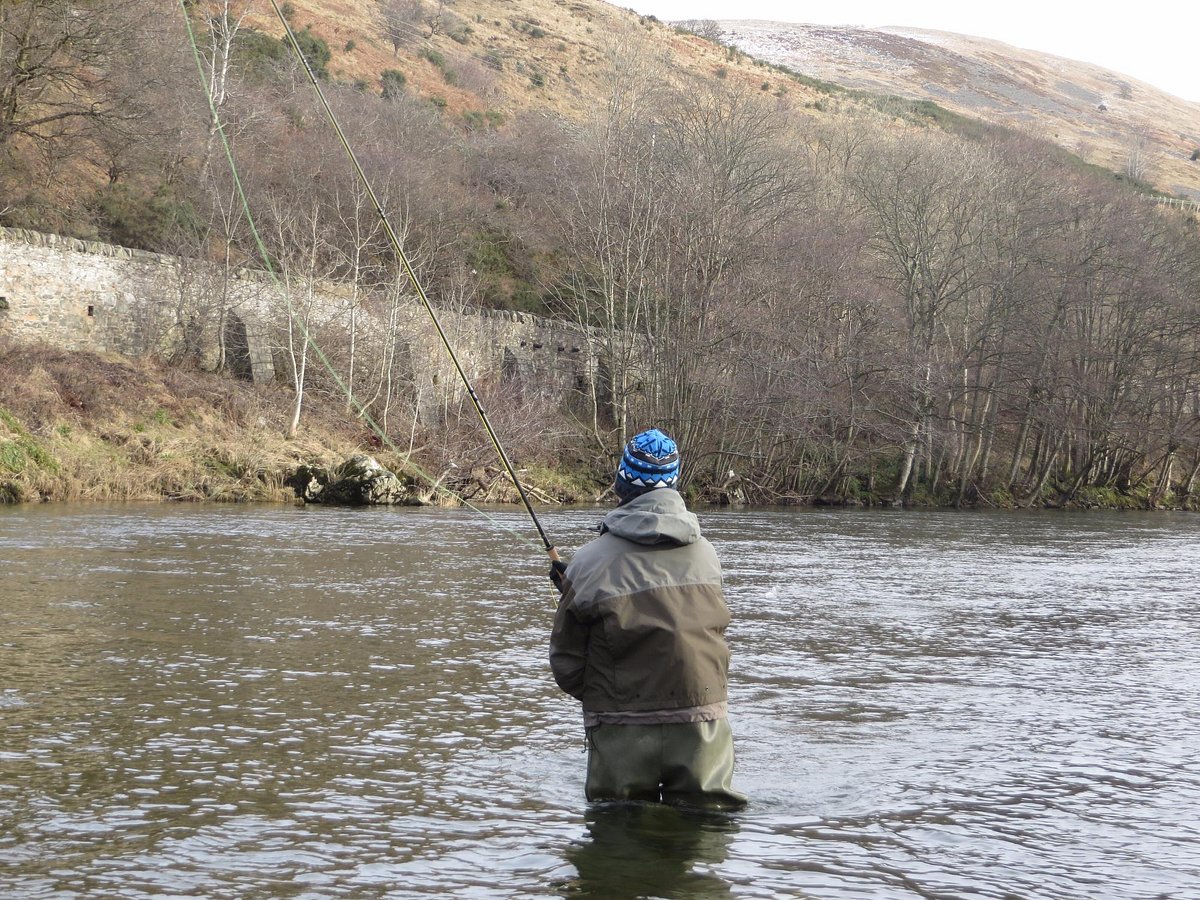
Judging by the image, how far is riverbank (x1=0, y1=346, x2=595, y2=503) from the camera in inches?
1024

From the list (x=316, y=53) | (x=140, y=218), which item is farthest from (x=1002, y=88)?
(x=140, y=218)

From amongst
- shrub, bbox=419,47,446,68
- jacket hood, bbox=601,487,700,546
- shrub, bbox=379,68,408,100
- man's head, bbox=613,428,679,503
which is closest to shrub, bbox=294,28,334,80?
shrub, bbox=379,68,408,100

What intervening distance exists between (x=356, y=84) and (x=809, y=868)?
210 feet

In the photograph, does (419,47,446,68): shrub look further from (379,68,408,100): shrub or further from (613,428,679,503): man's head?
(613,428,679,503): man's head

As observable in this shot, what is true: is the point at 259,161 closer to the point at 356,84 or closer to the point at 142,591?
the point at 356,84

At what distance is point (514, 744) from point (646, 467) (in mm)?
A: 2523

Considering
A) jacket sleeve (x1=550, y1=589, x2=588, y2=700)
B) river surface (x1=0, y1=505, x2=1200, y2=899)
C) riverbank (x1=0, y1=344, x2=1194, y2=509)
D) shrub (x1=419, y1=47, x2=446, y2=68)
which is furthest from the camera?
shrub (x1=419, y1=47, x2=446, y2=68)

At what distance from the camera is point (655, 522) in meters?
5.43

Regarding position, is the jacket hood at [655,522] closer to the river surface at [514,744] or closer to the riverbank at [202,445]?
the river surface at [514,744]

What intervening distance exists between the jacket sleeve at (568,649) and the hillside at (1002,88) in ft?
394

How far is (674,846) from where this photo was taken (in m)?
5.52

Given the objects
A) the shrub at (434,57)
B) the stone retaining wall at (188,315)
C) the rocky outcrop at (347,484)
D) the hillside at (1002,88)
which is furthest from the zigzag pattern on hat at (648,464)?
the hillside at (1002,88)

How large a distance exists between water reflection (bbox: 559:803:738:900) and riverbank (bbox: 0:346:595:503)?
58.9 feet

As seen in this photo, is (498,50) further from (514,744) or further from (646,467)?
(646,467)
